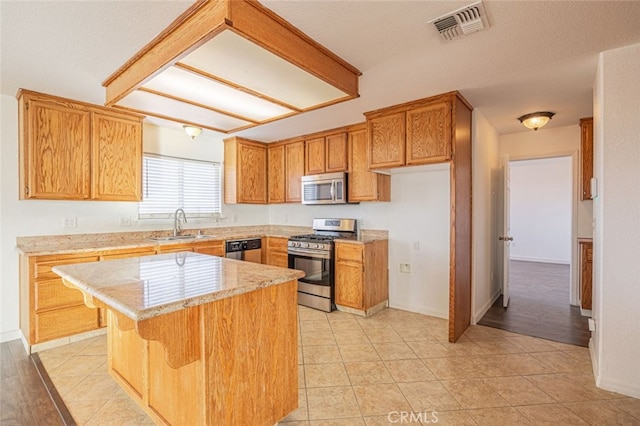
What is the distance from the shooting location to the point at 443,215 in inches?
147

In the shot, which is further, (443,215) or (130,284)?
(443,215)

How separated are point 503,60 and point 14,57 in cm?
368

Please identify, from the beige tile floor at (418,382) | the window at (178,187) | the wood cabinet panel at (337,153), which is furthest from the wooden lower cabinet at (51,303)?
the wood cabinet panel at (337,153)

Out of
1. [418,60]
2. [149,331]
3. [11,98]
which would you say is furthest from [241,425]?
[11,98]

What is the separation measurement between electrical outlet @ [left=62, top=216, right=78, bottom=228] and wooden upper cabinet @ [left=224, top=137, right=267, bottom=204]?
6.34ft

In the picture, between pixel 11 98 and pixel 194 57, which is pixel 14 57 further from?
pixel 194 57

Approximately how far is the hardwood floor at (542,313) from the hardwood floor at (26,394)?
3979 mm

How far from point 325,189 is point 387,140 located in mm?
1254

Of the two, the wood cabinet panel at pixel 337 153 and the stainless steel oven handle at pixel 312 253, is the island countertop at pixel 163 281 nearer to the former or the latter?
the stainless steel oven handle at pixel 312 253

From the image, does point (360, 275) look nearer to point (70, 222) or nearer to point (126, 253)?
point (126, 253)

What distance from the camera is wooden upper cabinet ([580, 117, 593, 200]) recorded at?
379 centimetres

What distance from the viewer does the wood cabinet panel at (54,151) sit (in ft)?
9.55

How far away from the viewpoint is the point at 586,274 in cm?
375

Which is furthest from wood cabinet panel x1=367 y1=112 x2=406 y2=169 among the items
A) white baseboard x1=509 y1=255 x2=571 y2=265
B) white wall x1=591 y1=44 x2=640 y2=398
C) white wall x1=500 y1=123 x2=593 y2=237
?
white baseboard x1=509 y1=255 x2=571 y2=265
